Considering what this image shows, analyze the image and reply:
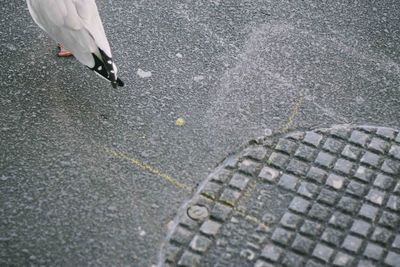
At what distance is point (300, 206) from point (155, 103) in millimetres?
1345

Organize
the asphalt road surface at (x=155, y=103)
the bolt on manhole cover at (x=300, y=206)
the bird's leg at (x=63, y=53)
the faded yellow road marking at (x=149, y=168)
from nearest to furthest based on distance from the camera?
the bolt on manhole cover at (x=300, y=206) → the asphalt road surface at (x=155, y=103) → the faded yellow road marking at (x=149, y=168) → the bird's leg at (x=63, y=53)

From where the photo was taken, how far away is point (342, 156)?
3893 mm

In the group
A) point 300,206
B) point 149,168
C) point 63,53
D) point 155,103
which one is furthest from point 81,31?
point 300,206

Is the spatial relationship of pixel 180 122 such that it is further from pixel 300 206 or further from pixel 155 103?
pixel 300 206

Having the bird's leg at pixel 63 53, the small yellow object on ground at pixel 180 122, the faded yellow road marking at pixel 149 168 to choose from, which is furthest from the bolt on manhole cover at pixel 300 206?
the bird's leg at pixel 63 53

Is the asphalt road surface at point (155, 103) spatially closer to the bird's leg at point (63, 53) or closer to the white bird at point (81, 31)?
the bird's leg at point (63, 53)

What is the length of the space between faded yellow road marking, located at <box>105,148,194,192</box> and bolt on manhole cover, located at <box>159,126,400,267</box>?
Answer: 0.38 ft

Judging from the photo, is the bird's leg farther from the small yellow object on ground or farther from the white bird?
the small yellow object on ground

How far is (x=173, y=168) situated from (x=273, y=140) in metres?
0.72

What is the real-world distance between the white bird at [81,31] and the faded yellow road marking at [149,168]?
0.50 m

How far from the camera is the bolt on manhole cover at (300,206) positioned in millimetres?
3398

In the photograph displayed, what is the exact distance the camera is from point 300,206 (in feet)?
11.9

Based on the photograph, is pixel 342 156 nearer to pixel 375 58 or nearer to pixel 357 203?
pixel 357 203

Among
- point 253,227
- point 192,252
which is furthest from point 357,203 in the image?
point 192,252
